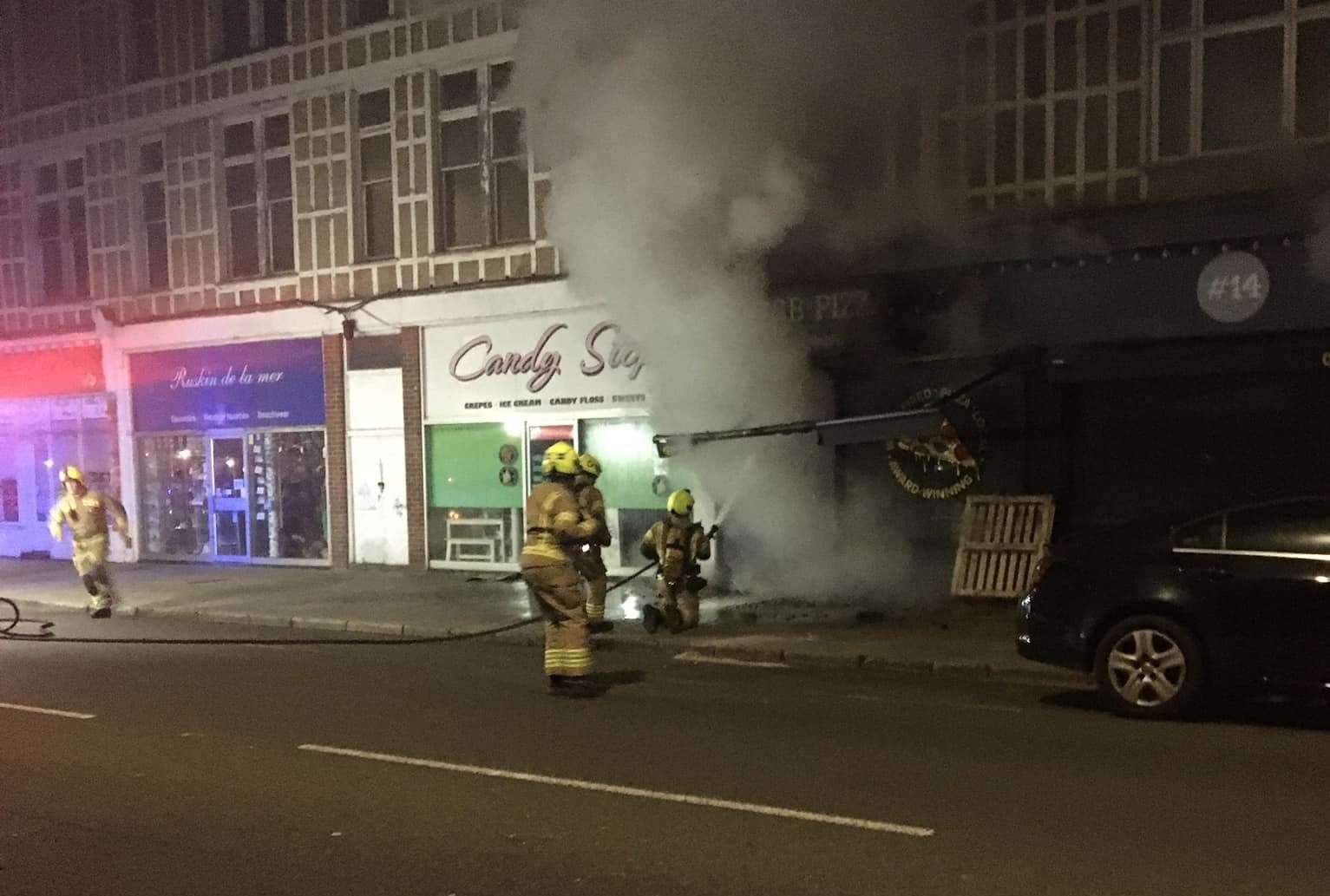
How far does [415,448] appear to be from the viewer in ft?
51.7

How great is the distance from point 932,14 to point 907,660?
22.9ft

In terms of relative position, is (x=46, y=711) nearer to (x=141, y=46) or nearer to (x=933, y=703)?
(x=933, y=703)

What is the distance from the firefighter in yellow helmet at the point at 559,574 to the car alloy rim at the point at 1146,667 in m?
3.40

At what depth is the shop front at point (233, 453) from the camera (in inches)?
660

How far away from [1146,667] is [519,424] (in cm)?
973

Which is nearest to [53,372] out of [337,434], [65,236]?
[65,236]

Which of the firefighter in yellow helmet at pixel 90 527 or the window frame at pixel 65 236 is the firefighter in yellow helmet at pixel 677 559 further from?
the window frame at pixel 65 236

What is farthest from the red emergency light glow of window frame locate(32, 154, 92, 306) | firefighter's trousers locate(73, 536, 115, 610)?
firefighter's trousers locate(73, 536, 115, 610)

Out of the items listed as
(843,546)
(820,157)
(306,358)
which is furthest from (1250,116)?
(306,358)

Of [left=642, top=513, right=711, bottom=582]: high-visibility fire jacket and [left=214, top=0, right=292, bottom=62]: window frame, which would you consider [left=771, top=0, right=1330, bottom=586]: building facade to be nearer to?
[left=642, top=513, right=711, bottom=582]: high-visibility fire jacket

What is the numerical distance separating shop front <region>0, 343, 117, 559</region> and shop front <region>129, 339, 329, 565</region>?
0.98 m

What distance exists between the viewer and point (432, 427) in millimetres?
15797

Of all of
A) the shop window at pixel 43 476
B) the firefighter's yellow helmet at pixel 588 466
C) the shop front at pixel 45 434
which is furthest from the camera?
the shop window at pixel 43 476

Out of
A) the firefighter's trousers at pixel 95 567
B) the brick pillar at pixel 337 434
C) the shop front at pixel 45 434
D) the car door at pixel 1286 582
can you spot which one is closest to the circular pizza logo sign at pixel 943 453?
the car door at pixel 1286 582
